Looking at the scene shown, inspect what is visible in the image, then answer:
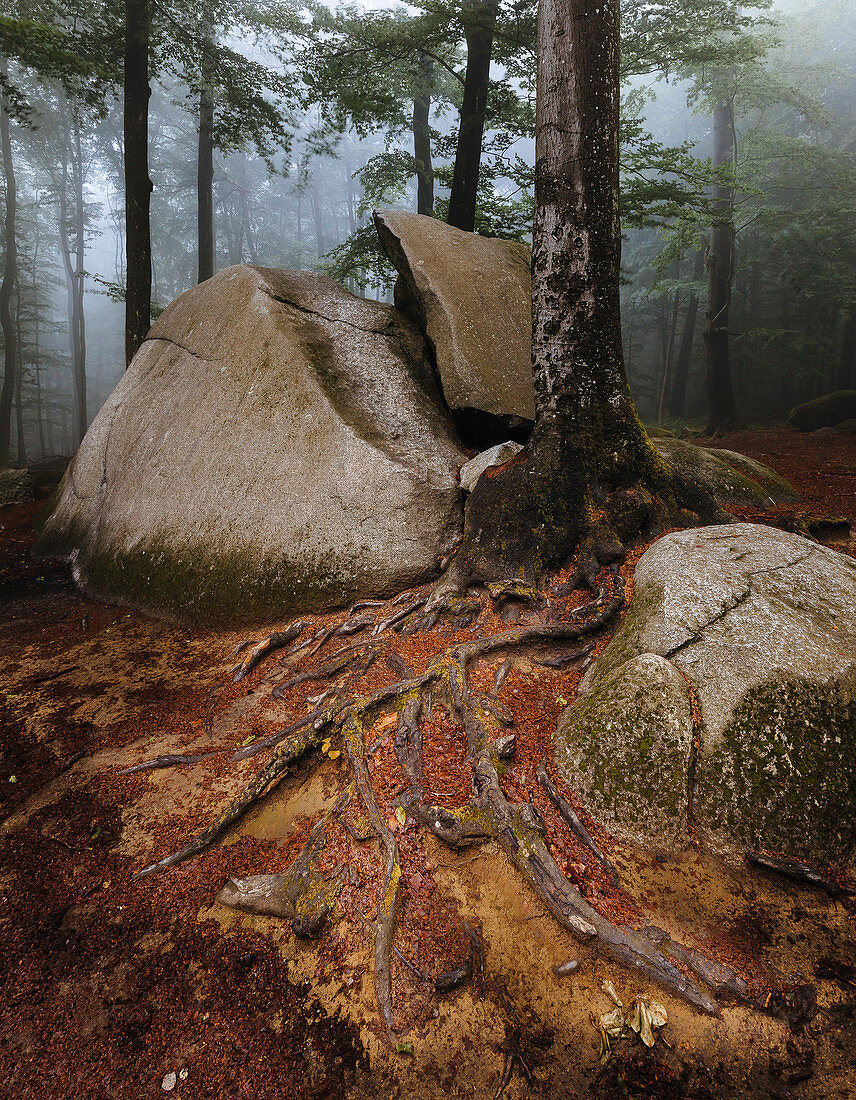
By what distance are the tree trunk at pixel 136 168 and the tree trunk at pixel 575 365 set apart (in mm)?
7249

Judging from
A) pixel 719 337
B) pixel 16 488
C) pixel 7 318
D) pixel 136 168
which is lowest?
pixel 16 488

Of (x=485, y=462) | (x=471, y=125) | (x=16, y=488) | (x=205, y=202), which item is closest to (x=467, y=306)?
(x=485, y=462)

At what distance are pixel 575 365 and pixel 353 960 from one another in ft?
12.1

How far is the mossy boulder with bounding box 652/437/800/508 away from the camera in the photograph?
15.0 ft

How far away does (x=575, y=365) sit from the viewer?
3.67 metres

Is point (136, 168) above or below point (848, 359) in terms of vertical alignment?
above

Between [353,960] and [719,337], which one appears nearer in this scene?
[353,960]

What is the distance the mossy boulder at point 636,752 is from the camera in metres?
2.02

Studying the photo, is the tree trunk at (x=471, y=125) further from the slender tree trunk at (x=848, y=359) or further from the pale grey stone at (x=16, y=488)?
the slender tree trunk at (x=848, y=359)

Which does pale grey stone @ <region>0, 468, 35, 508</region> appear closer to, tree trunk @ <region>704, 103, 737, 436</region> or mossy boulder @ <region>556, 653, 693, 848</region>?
mossy boulder @ <region>556, 653, 693, 848</region>

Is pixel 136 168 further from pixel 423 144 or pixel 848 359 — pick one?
pixel 848 359

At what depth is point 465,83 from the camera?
26.4 ft

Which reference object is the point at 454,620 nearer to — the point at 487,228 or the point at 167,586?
the point at 167,586

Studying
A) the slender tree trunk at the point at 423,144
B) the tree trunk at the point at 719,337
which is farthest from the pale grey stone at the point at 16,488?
the tree trunk at the point at 719,337
